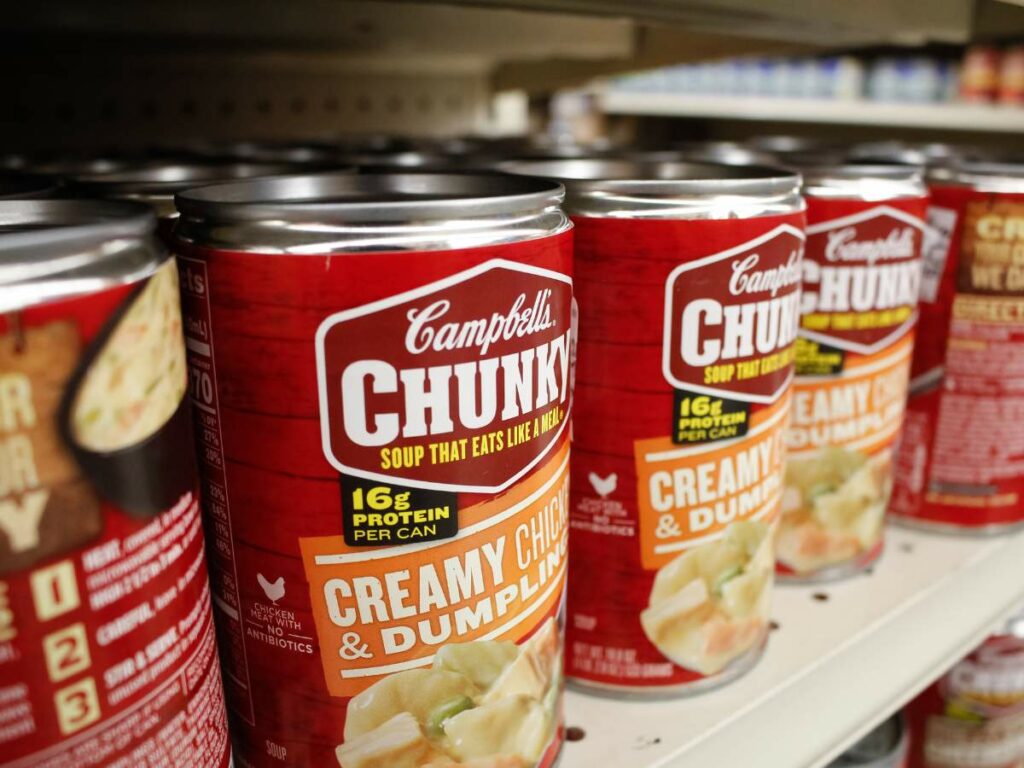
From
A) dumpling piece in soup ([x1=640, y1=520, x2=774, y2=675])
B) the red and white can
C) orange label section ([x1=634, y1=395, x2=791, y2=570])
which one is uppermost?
the red and white can

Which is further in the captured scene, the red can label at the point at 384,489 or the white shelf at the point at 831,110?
the white shelf at the point at 831,110

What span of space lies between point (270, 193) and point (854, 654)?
0.61 meters

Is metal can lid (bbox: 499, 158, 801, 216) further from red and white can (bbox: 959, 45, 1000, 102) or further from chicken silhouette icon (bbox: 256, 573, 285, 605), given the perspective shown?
red and white can (bbox: 959, 45, 1000, 102)

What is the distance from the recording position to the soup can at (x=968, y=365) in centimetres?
86

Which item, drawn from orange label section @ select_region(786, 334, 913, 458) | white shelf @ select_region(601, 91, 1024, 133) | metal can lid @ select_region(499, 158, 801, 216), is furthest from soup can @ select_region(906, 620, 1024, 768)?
white shelf @ select_region(601, 91, 1024, 133)

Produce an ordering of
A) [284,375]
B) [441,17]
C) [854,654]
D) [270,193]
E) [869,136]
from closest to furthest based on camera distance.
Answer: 1. [284,375]
2. [270,193]
3. [854,654]
4. [441,17]
5. [869,136]

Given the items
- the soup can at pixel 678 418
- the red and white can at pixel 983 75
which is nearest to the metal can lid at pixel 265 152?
A: the soup can at pixel 678 418

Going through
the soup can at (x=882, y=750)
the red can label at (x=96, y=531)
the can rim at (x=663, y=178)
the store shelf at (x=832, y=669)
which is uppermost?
the can rim at (x=663, y=178)

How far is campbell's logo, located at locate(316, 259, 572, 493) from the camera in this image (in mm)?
463

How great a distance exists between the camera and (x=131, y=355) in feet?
1.31

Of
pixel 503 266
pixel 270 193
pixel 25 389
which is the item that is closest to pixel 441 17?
pixel 270 193

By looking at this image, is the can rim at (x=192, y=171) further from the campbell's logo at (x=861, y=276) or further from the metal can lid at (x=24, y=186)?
the campbell's logo at (x=861, y=276)

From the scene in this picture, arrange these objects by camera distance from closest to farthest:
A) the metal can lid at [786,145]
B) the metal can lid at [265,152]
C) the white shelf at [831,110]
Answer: the metal can lid at [265,152] < the metal can lid at [786,145] < the white shelf at [831,110]

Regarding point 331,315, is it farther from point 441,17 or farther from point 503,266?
point 441,17
